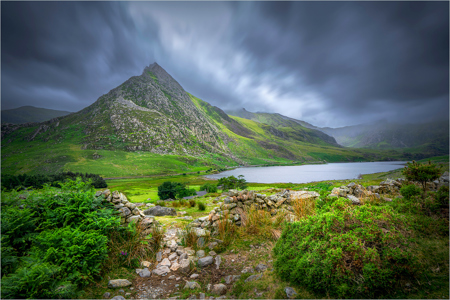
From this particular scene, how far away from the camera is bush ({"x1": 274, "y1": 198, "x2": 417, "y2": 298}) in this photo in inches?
124

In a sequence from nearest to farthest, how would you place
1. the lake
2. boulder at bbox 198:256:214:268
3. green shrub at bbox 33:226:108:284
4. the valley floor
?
the valley floor < green shrub at bbox 33:226:108:284 < boulder at bbox 198:256:214:268 < the lake

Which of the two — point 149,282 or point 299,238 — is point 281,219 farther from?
point 149,282

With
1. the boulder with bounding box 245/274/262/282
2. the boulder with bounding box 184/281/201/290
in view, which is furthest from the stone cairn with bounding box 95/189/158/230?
the boulder with bounding box 245/274/262/282

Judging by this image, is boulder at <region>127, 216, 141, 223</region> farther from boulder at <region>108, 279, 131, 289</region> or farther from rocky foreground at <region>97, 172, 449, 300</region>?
boulder at <region>108, 279, 131, 289</region>

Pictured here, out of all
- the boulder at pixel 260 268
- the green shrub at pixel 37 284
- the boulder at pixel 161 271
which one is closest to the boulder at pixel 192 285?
the boulder at pixel 161 271

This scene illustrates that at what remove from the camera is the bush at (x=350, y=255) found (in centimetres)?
315

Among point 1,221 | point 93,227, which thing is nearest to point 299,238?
point 93,227

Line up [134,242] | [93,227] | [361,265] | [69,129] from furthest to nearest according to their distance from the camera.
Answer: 1. [69,129]
2. [134,242]
3. [93,227]
4. [361,265]

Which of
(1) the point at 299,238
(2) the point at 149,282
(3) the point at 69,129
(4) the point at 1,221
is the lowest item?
(2) the point at 149,282

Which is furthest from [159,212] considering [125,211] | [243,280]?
[243,280]

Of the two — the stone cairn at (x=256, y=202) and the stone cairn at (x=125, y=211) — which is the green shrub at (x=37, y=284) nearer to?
the stone cairn at (x=125, y=211)

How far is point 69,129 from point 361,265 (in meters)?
242

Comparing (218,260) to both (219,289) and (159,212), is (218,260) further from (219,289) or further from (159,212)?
(159,212)

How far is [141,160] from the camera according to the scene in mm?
133750
